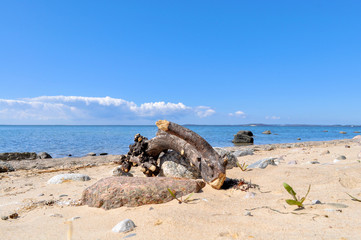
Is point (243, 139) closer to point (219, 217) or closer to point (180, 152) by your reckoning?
point (180, 152)

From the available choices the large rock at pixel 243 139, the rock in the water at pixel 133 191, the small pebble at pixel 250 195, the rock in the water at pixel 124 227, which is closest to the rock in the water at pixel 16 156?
the rock in the water at pixel 133 191

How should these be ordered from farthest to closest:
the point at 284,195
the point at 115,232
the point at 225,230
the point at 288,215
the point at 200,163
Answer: the point at 200,163 < the point at 284,195 < the point at 288,215 < the point at 115,232 < the point at 225,230

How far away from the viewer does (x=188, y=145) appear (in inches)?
175

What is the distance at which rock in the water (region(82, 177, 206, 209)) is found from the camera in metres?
3.27

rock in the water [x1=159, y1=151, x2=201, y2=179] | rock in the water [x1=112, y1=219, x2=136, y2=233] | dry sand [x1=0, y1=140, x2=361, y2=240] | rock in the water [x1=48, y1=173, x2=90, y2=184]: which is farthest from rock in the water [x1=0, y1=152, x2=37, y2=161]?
rock in the water [x1=112, y1=219, x2=136, y2=233]

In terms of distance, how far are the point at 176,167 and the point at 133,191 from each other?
68.9 inches

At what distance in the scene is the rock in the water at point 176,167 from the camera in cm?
490

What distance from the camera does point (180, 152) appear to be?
15.0 ft

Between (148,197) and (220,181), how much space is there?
4.24 feet

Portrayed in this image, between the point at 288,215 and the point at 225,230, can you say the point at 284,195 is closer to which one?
the point at 288,215

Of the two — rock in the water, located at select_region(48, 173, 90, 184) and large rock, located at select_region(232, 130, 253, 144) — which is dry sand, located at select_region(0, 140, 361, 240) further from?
large rock, located at select_region(232, 130, 253, 144)

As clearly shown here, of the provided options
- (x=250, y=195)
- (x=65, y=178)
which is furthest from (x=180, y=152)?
(x=65, y=178)

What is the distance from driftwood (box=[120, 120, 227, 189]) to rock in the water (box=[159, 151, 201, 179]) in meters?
0.16

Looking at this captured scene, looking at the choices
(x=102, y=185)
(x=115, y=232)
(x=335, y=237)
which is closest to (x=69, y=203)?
(x=102, y=185)
